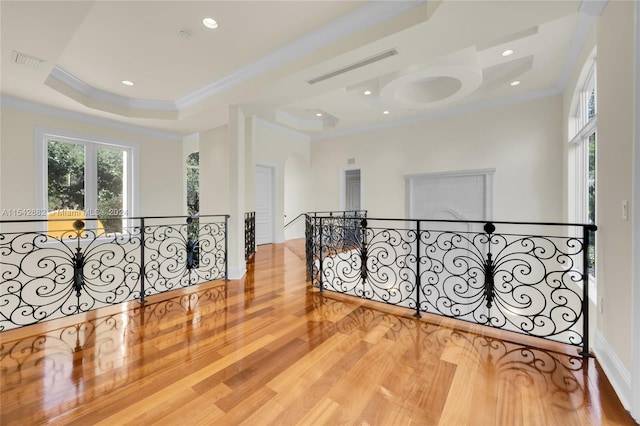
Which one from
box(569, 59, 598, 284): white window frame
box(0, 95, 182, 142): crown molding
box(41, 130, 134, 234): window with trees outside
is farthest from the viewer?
box(41, 130, 134, 234): window with trees outside

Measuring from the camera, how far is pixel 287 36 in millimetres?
3113

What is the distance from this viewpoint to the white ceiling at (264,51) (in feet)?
8.16

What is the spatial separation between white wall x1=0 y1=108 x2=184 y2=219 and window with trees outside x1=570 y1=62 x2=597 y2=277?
7.41 m

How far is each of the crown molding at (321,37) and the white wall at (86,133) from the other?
2.70 metres

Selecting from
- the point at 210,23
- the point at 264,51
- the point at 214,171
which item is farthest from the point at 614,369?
the point at 214,171

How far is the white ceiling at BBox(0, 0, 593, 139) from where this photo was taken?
2.49m

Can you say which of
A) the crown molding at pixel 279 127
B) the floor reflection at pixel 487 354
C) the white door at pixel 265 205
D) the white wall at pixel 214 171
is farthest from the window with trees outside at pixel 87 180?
the floor reflection at pixel 487 354

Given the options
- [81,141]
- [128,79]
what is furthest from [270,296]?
[81,141]

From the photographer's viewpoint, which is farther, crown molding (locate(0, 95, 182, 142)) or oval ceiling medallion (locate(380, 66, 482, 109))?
crown molding (locate(0, 95, 182, 142))

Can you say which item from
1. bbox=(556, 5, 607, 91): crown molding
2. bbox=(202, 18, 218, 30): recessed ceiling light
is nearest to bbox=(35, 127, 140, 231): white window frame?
bbox=(202, 18, 218, 30): recessed ceiling light

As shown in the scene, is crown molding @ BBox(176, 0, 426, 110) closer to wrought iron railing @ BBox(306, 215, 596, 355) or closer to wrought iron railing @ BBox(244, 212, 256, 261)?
wrought iron railing @ BBox(306, 215, 596, 355)

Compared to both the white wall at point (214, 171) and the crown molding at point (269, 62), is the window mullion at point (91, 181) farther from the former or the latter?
the white wall at point (214, 171)

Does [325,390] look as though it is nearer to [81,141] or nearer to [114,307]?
[114,307]

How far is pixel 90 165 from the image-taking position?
5316 millimetres
